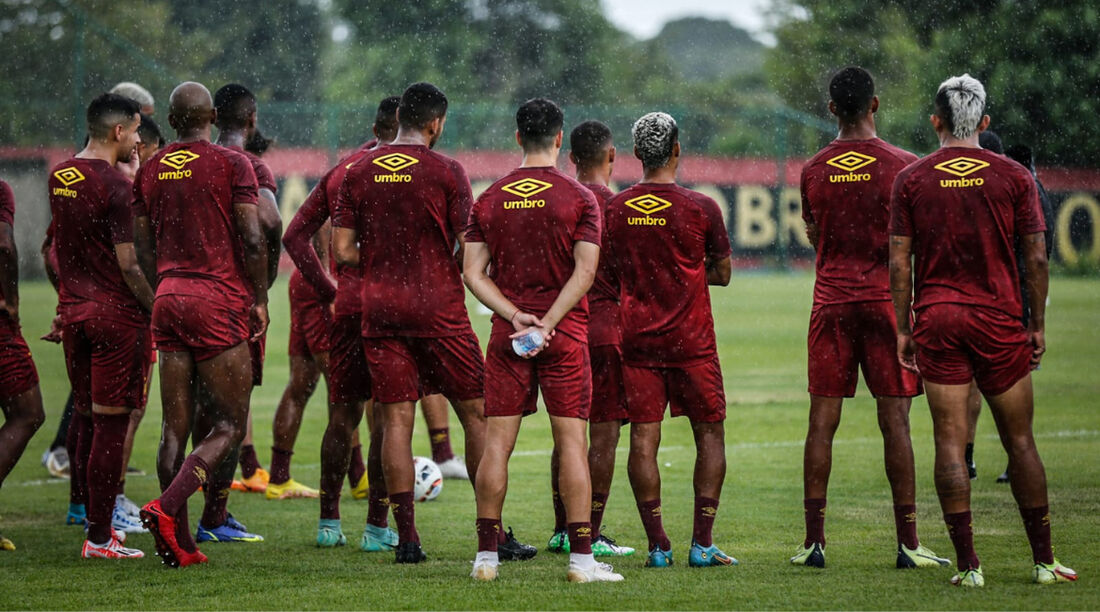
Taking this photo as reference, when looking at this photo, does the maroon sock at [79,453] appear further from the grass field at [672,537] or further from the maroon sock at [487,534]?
the maroon sock at [487,534]

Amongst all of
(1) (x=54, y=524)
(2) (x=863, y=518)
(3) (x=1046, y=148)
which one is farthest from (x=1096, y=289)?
(1) (x=54, y=524)

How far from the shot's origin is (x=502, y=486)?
7027mm

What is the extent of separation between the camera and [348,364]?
8094 mm

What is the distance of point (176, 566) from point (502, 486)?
6.25 feet

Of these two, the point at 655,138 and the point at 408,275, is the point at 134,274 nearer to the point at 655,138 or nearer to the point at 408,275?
the point at 408,275

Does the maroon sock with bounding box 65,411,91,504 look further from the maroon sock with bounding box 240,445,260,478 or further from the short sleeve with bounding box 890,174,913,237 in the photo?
the short sleeve with bounding box 890,174,913,237

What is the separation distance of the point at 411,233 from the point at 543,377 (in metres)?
→ 1.11

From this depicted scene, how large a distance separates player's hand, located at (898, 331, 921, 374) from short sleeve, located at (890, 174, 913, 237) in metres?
0.52

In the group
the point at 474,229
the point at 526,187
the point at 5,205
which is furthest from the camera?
the point at 5,205

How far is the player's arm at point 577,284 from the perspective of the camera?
6.91 meters

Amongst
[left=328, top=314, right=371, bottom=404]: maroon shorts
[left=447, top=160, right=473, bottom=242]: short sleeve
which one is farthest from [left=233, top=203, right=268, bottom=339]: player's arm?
[left=447, top=160, right=473, bottom=242]: short sleeve

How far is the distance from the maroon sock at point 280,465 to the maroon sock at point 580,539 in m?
3.79

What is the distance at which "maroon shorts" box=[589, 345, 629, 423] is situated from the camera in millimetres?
7730

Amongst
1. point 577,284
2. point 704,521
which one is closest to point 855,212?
point 577,284
